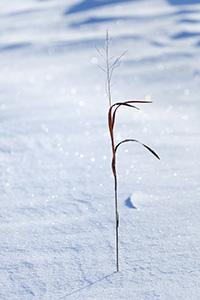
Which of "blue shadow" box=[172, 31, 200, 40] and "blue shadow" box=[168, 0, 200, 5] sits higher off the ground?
"blue shadow" box=[168, 0, 200, 5]

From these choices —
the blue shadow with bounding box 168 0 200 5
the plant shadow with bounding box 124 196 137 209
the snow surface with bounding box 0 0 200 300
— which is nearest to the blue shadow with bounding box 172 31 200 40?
the snow surface with bounding box 0 0 200 300

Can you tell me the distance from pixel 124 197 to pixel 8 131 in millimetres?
1108

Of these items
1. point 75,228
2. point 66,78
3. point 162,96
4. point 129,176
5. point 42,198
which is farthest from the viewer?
point 66,78

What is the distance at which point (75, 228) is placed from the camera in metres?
1.62

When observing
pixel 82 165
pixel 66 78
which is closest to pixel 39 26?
pixel 66 78

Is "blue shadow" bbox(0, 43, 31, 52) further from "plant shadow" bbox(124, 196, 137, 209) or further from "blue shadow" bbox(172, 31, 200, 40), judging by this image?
"plant shadow" bbox(124, 196, 137, 209)

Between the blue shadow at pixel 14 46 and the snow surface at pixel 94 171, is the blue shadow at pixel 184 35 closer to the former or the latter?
the snow surface at pixel 94 171

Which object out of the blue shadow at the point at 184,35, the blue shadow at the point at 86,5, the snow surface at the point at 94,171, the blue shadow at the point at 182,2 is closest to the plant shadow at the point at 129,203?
the snow surface at the point at 94,171

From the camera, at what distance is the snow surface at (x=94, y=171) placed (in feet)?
4.30

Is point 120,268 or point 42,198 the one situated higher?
point 120,268

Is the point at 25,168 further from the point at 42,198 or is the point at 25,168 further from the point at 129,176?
the point at 129,176

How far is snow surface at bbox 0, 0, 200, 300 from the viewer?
4.30 ft

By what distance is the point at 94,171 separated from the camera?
2.19 metres

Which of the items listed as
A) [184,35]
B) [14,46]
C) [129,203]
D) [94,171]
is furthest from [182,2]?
[129,203]
